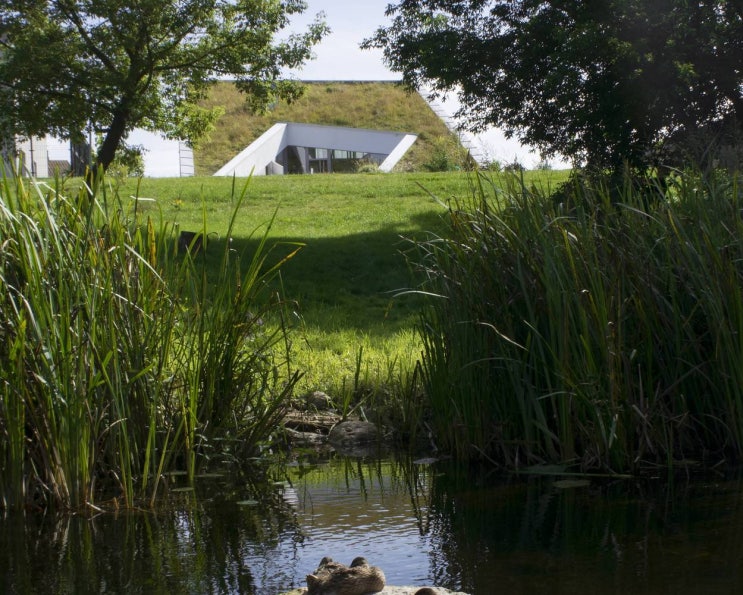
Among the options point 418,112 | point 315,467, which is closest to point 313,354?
point 315,467

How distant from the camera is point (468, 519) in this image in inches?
173

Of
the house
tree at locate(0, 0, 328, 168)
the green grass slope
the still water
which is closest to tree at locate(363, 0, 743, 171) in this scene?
tree at locate(0, 0, 328, 168)

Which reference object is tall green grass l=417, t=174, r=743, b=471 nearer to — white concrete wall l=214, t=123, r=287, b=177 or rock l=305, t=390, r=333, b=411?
rock l=305, t=390, r=333, b=411

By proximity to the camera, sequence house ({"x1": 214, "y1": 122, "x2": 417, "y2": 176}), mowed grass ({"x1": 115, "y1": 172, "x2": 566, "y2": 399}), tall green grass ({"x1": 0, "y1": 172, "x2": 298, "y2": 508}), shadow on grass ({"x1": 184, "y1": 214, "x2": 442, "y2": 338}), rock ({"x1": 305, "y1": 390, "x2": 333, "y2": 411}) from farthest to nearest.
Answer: house ({"x1": 214, "y1": 122, "x2": 417, "y2": 176})
shadow on grass ({"x1": 184, "y1": 214, "x2": 442, "y2": 338})
mowed grass ({"x1": 115, "y1": 172, "x2": 566, "y2": 399})
rock ({"x1": 305, "y1": 390, "x2": 333, "y2": 411})
tall green grass ({"x1": 0, "y1": 172, "x2": 298, "y2": 508})

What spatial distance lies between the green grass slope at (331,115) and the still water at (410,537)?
127 ft

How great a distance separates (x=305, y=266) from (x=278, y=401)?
370 inches

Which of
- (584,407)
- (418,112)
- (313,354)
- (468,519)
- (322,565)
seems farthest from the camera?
(418,112)

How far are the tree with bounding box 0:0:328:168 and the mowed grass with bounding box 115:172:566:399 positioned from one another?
1.73 metres

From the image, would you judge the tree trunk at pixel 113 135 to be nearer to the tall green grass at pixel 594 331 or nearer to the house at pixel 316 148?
the tall green grass at pixel 594 331

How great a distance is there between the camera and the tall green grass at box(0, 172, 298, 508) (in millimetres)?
4223

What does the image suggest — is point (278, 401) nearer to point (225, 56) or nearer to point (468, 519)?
point (468, 519)

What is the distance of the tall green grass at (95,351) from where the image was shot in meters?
4.22

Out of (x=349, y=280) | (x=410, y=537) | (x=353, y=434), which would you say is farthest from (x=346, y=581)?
(x=349, y=280)

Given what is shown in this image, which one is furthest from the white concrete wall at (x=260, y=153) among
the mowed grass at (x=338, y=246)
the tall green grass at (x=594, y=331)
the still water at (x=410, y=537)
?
the still water at (x=410, y=537)
